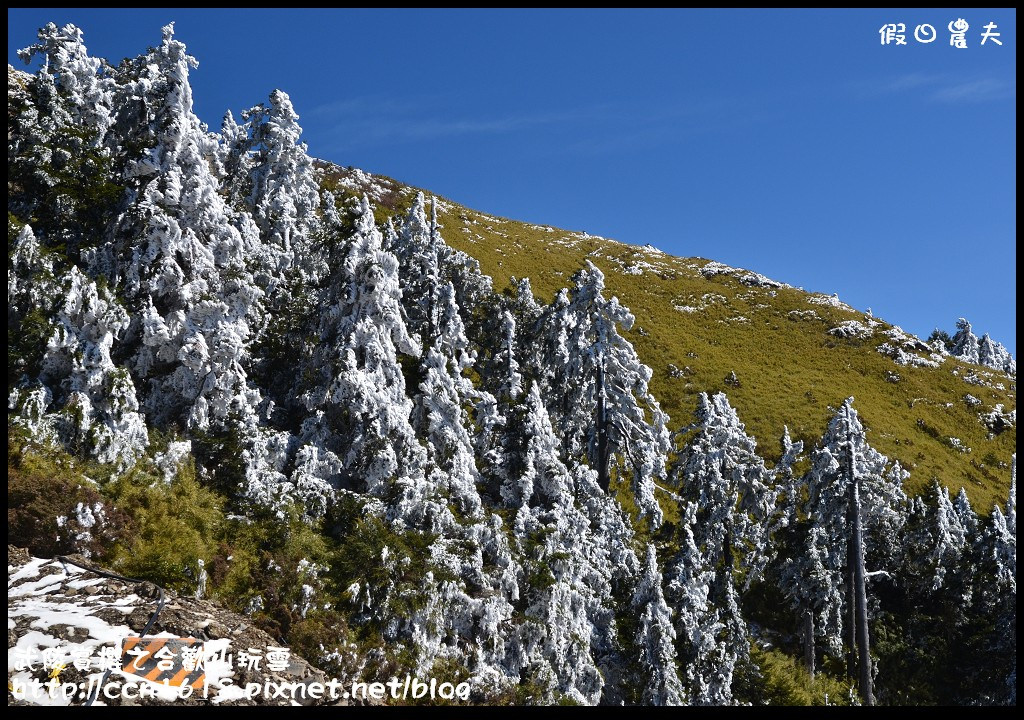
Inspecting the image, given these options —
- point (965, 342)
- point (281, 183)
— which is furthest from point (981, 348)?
point (281, 183)

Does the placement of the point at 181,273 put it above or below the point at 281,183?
below

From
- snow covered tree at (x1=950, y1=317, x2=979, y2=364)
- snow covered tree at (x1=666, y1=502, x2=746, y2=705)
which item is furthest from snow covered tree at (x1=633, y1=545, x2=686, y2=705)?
snow covered tree at (x1=950, y1=317, x2=979, y2=364)

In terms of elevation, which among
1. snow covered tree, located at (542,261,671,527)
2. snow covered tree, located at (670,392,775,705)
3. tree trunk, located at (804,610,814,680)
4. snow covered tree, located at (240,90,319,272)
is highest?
snow covered tree, located at (240,90,319,272)

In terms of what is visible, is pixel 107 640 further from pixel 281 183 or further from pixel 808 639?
pixel 808 639

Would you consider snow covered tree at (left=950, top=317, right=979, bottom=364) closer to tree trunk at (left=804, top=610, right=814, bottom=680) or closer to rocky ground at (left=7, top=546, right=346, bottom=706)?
tree trunk at (left=804, top=610, right=814, bottom=680)

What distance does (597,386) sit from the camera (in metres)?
34.6

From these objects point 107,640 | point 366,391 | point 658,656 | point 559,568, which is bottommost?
point 658,656

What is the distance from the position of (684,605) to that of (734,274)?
7615 cm

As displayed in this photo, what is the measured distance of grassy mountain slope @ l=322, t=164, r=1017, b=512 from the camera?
55.9 metres

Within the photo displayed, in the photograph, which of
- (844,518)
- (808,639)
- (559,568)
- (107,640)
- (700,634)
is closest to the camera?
(107,640)

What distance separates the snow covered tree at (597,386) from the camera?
34406 millimetres

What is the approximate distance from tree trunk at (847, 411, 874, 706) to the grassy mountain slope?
858 inches

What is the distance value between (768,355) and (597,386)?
4348 centimetres

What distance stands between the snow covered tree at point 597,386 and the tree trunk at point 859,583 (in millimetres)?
9353
